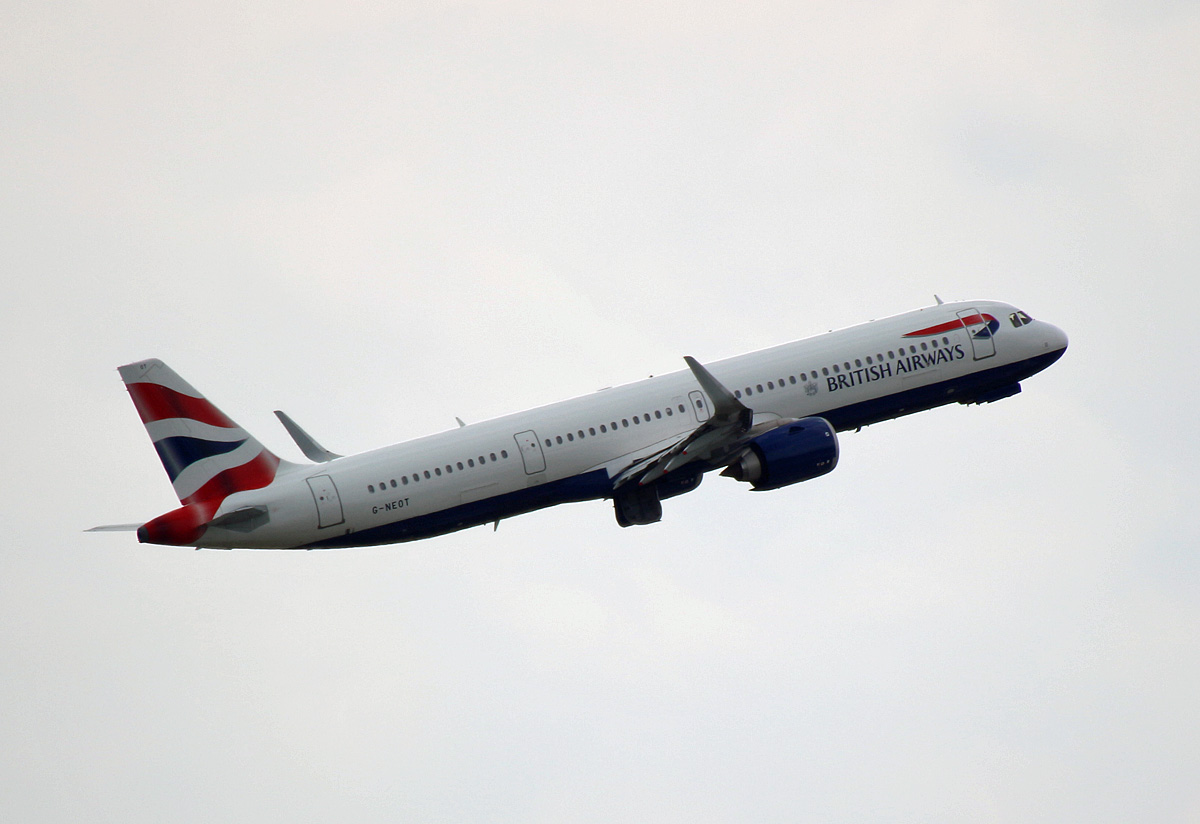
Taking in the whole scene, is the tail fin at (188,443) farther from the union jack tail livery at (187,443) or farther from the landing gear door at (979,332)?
the landing gear door at (979,332)

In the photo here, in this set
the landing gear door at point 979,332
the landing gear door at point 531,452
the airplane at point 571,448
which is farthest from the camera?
the landing gear door at point 979,332

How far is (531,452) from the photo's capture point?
51.8 meters

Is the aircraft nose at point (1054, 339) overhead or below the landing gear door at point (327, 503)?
below

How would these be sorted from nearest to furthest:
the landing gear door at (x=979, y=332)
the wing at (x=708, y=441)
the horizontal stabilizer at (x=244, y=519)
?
the horizontal stabilizer at (x=244, y=519)
the wing at (x=708, y=441)
the landing gear door at (x=979, y=332)

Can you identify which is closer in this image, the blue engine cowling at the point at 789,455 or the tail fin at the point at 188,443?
the tail fin at the point at 188,443

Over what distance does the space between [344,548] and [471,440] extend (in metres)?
5.28

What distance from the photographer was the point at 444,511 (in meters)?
50.8

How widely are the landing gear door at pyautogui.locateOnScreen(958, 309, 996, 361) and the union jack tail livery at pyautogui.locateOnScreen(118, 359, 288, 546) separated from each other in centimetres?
2626

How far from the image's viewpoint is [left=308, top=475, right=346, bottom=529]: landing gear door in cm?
4950

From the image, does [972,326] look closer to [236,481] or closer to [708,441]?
[708,441]

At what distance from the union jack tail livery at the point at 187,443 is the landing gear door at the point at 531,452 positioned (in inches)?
313

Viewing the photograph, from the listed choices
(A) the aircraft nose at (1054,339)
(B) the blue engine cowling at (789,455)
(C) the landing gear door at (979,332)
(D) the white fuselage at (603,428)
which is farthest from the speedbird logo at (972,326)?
(B) the blue engine cowling at (789,455)

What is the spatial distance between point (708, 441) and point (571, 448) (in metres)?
4.51

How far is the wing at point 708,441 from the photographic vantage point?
50375 mm
